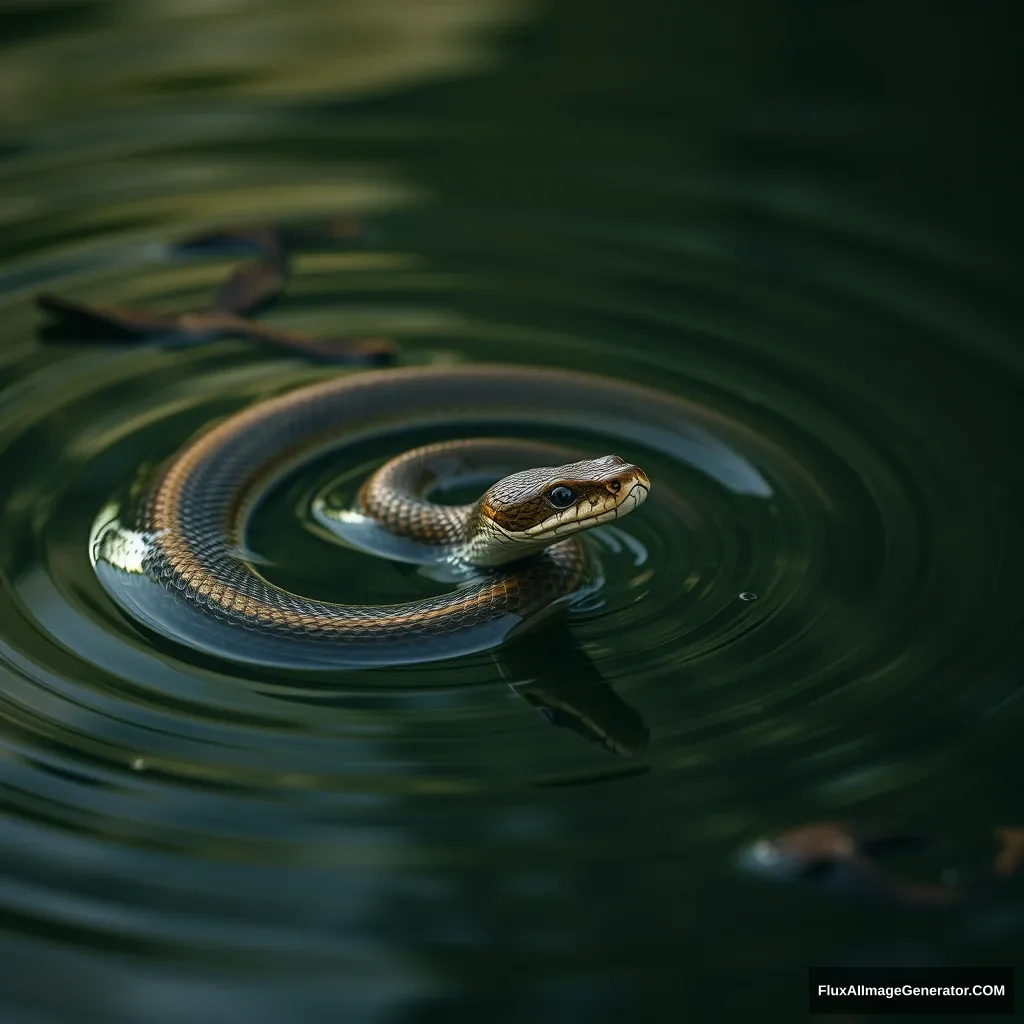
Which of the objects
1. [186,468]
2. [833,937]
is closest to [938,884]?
[833,937]

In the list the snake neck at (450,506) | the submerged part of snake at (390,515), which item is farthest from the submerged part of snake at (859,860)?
the snake neck at (450,506)

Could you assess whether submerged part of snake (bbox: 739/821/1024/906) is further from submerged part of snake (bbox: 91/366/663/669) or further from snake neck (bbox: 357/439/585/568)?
snake neck (bbox: 357/439/585/568)

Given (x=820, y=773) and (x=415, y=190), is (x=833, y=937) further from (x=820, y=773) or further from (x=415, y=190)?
(x=415, y=190)

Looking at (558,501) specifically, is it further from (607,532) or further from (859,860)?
(859,860)

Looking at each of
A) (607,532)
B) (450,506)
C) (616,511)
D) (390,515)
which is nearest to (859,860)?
(616,511)

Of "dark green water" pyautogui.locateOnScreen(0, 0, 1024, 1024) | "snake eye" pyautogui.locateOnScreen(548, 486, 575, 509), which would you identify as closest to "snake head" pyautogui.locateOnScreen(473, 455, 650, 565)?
"snake eye" pyautogui.locateOnScreen(548, 486, 575, 509)

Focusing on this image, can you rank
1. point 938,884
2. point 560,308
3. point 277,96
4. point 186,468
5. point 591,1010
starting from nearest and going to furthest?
point 591,1010 → point 938,884 → point 186,468 → point 560,308 → point 277,96

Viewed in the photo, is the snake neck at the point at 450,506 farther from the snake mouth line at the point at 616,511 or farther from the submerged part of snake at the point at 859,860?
the submerged part of snake at the point at 859,860
